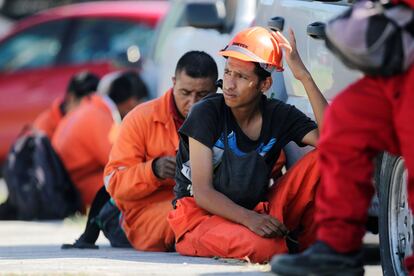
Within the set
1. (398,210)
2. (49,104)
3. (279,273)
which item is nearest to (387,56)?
(279,273)

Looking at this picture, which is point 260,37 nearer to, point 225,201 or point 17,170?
point 225,201

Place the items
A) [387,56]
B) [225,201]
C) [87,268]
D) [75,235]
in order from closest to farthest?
[387,56]
[87,268]
[225,201]
[75,235]

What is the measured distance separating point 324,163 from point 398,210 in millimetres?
1272

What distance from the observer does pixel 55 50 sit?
1689cm

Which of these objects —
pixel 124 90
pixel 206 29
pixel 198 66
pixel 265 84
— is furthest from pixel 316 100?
pixel 124 90

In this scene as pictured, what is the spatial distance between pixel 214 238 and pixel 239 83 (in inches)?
30.0

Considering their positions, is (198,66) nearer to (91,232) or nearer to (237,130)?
(237,130)

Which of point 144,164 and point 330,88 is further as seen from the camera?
point 144,164

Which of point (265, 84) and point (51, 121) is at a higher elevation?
point (265, 84)

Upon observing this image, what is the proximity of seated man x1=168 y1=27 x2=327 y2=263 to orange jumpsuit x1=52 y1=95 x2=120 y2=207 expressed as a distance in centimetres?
436

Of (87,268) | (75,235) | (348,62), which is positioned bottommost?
(75,235)

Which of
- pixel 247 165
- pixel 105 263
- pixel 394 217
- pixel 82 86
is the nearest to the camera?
pixel 394 217

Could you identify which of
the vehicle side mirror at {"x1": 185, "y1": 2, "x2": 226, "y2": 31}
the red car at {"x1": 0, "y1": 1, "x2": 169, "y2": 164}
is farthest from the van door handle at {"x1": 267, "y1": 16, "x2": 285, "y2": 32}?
the red car at {"x1": 0, "y1": 1, "x2": 169, "y2": 164}

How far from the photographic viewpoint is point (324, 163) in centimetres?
558
